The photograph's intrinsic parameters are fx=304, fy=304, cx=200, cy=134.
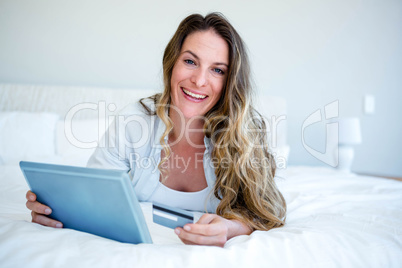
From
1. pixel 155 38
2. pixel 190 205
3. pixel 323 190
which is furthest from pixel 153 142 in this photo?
pixel 155 38

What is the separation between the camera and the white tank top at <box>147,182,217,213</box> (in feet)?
4.09

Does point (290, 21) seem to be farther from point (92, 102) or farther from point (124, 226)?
point (124, 226)

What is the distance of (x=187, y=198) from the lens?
1.25 metres

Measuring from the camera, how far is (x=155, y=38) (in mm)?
2639

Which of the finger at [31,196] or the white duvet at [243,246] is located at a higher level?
the finger at [31,196]

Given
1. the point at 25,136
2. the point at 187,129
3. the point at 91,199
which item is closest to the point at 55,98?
the point at 25,136

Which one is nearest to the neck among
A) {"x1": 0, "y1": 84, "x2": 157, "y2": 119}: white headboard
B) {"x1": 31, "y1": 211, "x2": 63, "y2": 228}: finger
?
{"x1": 31, "y1": 211, "x2": 63, "y2": 228}: finger

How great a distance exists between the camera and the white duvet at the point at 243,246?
0.63 metres

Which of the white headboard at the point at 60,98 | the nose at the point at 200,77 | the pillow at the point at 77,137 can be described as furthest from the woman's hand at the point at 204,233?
the white headboard at the point at 60,98

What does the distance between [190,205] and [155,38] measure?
1.81 metres

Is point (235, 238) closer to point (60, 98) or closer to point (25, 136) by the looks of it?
point (25, 136)

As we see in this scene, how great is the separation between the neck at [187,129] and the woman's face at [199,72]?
0.05m

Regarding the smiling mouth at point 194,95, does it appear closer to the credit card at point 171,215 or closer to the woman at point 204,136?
the woman at point 204,136

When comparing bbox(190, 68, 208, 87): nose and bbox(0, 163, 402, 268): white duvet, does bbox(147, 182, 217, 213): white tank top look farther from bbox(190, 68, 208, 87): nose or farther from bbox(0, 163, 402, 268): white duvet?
bbox(190, 68, 208, 87): nose
